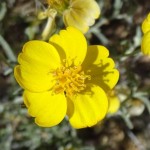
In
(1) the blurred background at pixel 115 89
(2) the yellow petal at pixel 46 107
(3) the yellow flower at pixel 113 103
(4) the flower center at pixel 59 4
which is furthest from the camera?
(1) the blurred background at pixel 115 89

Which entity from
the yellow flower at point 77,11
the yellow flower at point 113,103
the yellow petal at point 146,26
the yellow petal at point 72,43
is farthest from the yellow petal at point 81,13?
the yellow flower at point 113,103

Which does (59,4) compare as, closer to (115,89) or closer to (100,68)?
(100,68)

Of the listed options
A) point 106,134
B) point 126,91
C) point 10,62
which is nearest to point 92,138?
point 106,134

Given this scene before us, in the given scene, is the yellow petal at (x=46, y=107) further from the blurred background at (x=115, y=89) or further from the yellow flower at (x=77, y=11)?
the blurred background at (x=115, y=89)

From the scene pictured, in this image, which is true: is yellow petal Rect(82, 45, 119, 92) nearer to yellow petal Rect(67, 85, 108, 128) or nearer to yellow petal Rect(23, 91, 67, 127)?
yellow petal Rect(67, 85, 108, 128)

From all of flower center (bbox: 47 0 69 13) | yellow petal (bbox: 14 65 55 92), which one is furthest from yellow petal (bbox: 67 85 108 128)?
flower center (bbox: 47 0 69 13)

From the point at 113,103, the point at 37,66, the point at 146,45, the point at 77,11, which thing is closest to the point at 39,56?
the point at 37,66
